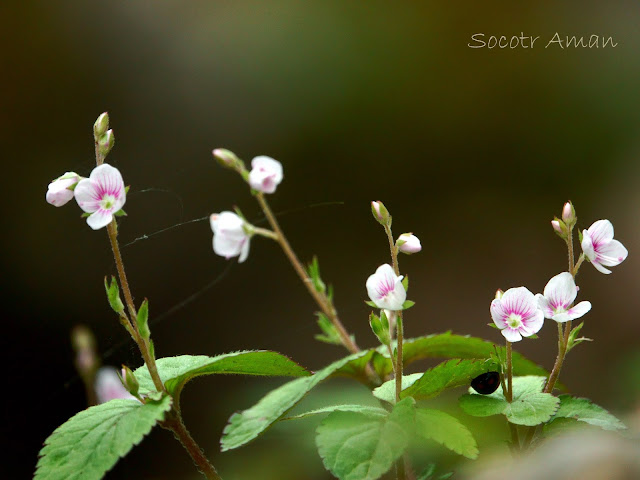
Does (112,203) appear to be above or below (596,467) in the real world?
above

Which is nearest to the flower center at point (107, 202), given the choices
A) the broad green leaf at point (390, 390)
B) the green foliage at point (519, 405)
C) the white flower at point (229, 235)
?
the white flower at point (229, 235)

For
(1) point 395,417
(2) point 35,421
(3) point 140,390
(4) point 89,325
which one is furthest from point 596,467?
(2) point 35,421

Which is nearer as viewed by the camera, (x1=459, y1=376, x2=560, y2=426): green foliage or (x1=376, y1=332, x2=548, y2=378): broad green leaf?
(x1=459, y1=376, x2=560, y2=426): green foliage

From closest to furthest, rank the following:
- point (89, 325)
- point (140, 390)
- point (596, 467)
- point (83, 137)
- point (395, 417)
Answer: point (596, 467)
point (395, 417)
point (140, 390)
point (89, 325)
point (83, 137)

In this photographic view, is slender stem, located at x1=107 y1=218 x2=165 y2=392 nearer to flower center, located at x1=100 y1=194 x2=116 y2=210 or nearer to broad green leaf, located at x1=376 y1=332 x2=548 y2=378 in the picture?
flower center, located at x1=100 y1=194 x2=116 y2=210

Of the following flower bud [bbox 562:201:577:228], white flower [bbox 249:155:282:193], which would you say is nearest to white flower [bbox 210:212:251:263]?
white flower [bbox 249:155:282:193]

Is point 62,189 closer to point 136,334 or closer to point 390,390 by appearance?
point 136,334

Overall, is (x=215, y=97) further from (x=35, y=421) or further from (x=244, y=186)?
(x=35, y=421)
